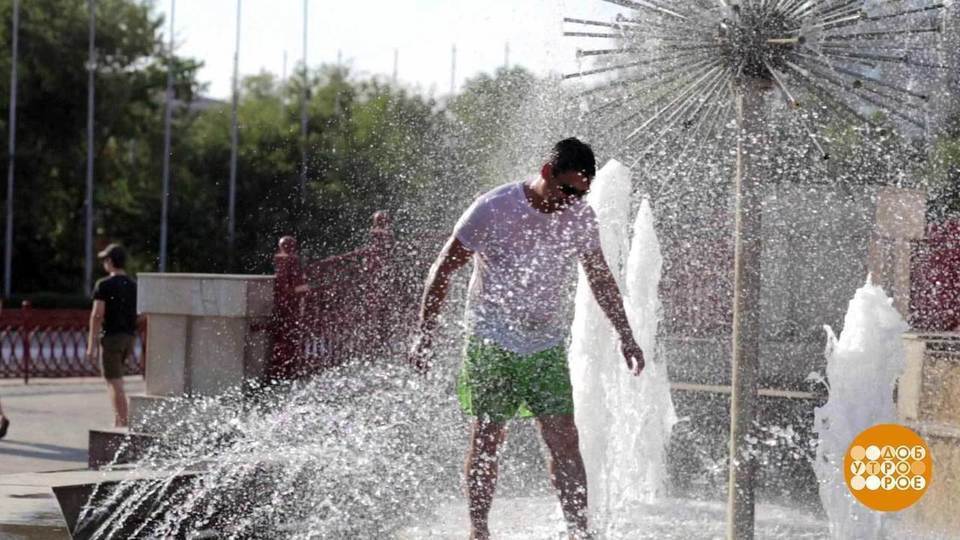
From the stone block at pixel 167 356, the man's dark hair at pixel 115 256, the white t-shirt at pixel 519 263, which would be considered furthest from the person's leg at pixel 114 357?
the white t-shirt at pixel 519 263

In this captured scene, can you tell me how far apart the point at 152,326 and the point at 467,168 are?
158 inches

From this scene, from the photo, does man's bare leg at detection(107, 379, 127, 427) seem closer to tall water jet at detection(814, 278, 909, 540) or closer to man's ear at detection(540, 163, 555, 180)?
tall water jet at detection(814, 278, 909, 540)

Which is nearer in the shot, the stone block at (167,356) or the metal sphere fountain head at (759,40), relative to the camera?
the metal sphere fountain head at (759,40)

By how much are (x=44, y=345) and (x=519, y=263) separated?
16.6m

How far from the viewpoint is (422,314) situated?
556 cm

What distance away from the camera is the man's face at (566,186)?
5379mm

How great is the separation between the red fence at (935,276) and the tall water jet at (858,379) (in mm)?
2768

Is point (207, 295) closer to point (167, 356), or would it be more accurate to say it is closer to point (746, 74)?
point (167, 356)

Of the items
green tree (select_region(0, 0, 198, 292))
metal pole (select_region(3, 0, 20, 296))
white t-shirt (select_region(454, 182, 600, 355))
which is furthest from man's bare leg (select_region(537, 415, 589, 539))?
green tree (select_region(0, 0, 198, 292))

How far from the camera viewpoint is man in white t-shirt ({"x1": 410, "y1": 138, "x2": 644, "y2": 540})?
5434 millimetres

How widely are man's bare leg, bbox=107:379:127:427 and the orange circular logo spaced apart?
6.23 m

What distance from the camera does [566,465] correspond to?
5543mm

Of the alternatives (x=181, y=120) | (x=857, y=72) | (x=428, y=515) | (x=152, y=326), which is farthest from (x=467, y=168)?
(x=181, y=120)

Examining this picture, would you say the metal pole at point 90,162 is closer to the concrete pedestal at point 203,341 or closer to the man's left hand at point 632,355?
the concrete pedestal at point 203,341
